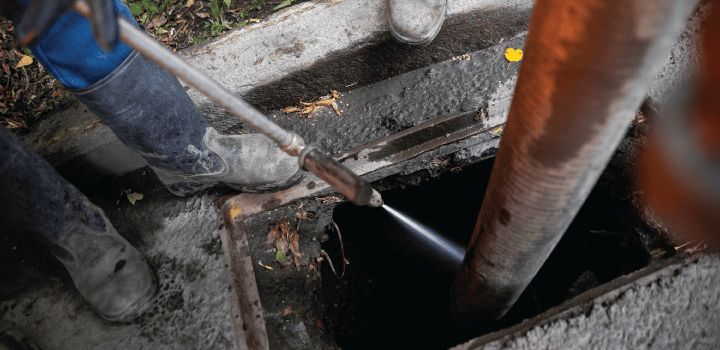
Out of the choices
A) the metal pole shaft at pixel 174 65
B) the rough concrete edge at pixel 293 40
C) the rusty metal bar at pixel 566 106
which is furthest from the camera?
the rough concrete edge at pixel 293 40

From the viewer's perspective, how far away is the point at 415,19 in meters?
1.89

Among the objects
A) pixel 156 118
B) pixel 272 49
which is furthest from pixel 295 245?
pixel 272 49

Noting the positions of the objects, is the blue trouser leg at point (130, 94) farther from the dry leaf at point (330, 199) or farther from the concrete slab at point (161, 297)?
the dry leaf at point (330, 199)

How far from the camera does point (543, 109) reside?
74cm

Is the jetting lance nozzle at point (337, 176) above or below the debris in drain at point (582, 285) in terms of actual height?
above

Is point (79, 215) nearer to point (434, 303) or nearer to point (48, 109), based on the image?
point (48, 109)

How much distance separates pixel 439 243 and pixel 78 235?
210 centimetres

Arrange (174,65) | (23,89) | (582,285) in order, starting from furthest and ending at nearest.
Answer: (23,89) → (582,285) → (174,65)

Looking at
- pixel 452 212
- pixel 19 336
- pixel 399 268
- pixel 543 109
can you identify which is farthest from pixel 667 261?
pixel 19 336

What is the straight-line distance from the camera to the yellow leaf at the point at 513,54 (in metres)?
2.12

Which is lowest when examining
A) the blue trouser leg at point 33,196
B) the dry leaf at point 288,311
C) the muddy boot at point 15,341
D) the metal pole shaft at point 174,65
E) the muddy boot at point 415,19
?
the dry leaf at point 288,311

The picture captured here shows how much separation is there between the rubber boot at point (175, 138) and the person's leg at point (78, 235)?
11.4 inches

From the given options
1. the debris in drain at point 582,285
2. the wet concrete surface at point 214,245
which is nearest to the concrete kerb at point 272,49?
the wet concrete surface at point 214,245

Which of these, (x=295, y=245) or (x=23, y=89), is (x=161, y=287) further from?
(x=23, y=89)
